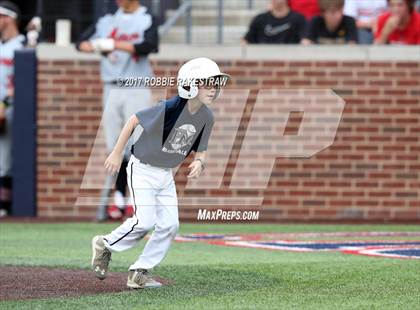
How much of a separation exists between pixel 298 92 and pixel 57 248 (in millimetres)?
5274

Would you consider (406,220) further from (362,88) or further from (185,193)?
(185,193)

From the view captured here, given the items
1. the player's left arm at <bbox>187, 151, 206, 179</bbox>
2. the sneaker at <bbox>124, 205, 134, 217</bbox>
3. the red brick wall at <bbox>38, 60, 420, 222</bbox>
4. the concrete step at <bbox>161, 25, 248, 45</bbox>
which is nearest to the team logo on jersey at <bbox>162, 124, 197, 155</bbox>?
the player's left arm at <bbox>187, 151, 206, 179</bbox>

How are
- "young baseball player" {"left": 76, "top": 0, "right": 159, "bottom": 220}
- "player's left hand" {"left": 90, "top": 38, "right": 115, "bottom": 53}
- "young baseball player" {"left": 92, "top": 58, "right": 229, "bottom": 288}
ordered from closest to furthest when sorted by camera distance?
"young baseball player" {"left": 92, "top": 58, "right": 229, "bottom": 288}, "player's left hand" {"left": 90, "top": 38, "right": 115, "bottom": 53}, "young baseball player" {"left": 76, "top": 0, "right": 159, "bottom": 220}

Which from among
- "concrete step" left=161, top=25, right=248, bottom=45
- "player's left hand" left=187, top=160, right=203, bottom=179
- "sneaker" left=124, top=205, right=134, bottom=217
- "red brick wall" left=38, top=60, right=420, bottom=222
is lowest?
"sneaker" left=124, top=205, right=134, bottom=217

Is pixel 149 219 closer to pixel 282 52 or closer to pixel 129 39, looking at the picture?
pixel 129 39

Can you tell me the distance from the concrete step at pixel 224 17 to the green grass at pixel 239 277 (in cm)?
500

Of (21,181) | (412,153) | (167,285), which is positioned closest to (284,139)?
(412,153)

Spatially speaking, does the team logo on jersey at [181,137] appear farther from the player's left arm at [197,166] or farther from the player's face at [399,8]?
the player's face at [399,8]

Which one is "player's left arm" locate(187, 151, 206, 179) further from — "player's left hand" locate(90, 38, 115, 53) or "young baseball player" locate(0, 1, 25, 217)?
"young baseball player" locate(0, 1, 25, 217)

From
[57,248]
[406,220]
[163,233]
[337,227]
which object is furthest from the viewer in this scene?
[406,220]

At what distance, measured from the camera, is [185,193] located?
50.1ft

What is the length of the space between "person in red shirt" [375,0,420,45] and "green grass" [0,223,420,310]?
17.4ft

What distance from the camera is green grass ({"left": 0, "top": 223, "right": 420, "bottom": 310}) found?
7.05 m

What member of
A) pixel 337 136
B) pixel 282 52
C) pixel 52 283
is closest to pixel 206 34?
pixel 282 52
